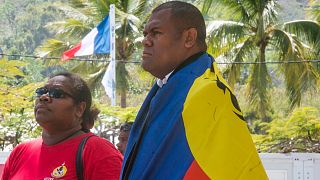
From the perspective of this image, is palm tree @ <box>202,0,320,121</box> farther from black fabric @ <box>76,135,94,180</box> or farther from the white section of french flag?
black fabric @ <box>76,135,94,180</box>

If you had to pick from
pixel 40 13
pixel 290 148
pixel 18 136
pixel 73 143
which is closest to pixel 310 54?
pixel 290 148

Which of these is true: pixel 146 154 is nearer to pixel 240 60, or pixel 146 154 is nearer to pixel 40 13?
pixel 240 60

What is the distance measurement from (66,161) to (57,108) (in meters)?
0.34

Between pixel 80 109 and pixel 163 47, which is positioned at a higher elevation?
pixel 163 47

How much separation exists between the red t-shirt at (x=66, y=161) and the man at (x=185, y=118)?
63 centimetres

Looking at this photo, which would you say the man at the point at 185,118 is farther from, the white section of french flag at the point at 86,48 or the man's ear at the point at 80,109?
the white section of french flag at the point at 86,48

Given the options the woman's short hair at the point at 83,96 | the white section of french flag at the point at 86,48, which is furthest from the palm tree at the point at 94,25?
the woman's short hair at the point at 83,96

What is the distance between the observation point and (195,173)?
2.19 m

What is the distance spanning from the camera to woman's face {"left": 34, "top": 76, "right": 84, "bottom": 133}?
3344mm

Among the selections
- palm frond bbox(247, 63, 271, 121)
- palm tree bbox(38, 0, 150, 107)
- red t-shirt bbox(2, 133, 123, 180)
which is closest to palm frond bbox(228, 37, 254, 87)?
palm frond bbox(247, 63, 271, 121)

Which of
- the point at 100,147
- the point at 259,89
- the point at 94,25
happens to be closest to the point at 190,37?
the point at 100,147

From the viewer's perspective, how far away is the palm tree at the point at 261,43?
774 inches

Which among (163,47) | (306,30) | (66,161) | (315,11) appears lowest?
(306,30)

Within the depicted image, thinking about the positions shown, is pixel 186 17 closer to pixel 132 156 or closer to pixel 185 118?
pixel 185 118
